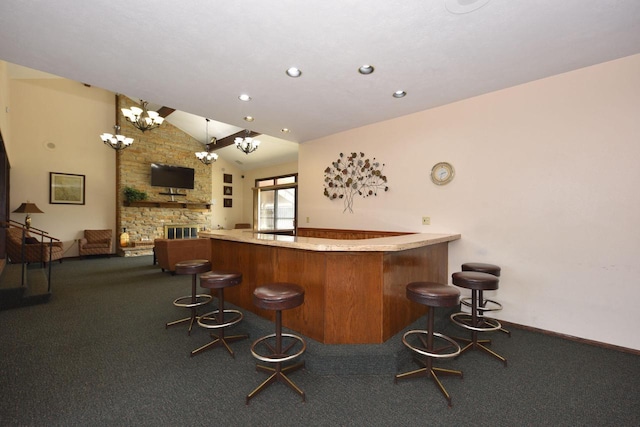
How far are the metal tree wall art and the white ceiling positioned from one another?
4.03ft

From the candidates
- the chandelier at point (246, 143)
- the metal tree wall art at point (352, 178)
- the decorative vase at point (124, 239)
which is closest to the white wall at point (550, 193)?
the metal tree wall art at point (352, 178)

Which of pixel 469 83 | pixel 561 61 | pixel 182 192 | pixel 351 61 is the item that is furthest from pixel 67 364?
pixel 182 192

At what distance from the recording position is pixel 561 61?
2.56 meters

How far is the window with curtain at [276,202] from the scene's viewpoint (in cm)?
868

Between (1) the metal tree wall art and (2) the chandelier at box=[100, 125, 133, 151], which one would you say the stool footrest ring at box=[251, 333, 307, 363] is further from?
(2) the chandelier at box=[100, 125, 133, 151]

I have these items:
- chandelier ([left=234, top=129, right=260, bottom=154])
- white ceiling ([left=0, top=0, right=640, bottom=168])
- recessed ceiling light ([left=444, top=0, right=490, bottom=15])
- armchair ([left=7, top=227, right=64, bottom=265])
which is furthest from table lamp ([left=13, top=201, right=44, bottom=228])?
recessed ceiling light ([left=444, top=0, right=490, bottom=15])

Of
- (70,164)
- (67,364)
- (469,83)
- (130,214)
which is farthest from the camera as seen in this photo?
(130,214)

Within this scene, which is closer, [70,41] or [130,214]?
[70,41]

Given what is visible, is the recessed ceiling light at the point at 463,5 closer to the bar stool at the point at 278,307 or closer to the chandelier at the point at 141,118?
the bar stool at the point at 278,307

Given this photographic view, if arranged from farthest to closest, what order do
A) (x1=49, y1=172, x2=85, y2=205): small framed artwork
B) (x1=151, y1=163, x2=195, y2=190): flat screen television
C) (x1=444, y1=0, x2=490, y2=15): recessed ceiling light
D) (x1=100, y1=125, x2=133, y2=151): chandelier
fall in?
(x1=151, y1=163, x2=195, y2=190): flat screen television
(x1=49, y1=172, x2=85, y2=205): small framed artwork
(x1=100, y1=125, x2=133, y2=151): chandelier
(x1=444, y1=0, x2=490, y2=15): recessed ceiling light

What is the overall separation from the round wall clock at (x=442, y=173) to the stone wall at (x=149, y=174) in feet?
24.0

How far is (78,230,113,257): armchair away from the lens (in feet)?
23.4

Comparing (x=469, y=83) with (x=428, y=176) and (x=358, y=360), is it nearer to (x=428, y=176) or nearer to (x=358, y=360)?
(x=428, y=176)

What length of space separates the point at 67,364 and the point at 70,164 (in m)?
7.26
